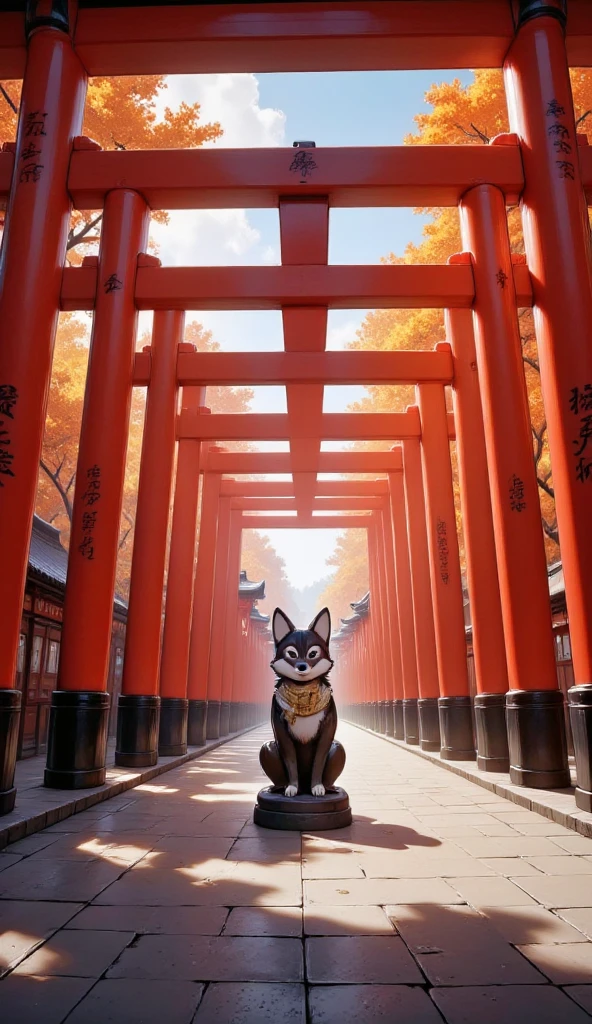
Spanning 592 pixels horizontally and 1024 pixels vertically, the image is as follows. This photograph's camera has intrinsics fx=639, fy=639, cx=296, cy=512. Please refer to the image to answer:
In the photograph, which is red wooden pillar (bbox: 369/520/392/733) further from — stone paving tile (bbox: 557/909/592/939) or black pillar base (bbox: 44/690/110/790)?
stone paving tile (bbox: 557/909/592/939)

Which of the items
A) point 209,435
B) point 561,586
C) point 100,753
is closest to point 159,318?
point 209,435

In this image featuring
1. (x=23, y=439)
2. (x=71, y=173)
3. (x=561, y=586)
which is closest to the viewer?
(x=23, y=439)

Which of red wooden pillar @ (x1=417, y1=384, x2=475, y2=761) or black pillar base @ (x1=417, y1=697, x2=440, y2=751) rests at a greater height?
red wooden pillar @ (x1=417, y1=384, x2=475, y2=761)

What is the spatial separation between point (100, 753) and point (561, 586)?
6.82 m

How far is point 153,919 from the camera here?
9.37ft

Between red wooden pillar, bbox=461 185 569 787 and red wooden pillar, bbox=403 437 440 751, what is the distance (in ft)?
17.0

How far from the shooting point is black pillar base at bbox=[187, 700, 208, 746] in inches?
499

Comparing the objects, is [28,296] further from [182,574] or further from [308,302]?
[182,574]

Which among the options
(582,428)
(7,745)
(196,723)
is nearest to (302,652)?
(7,745)

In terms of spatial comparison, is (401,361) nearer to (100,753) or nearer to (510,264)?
(510,264)

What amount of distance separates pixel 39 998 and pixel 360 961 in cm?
114

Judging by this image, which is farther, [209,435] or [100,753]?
[209,435]

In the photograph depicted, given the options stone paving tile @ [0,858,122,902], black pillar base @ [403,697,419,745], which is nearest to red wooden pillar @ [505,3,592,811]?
stone paving tile @ [0,858,122,902]

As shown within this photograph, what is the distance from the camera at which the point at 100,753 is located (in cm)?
640
